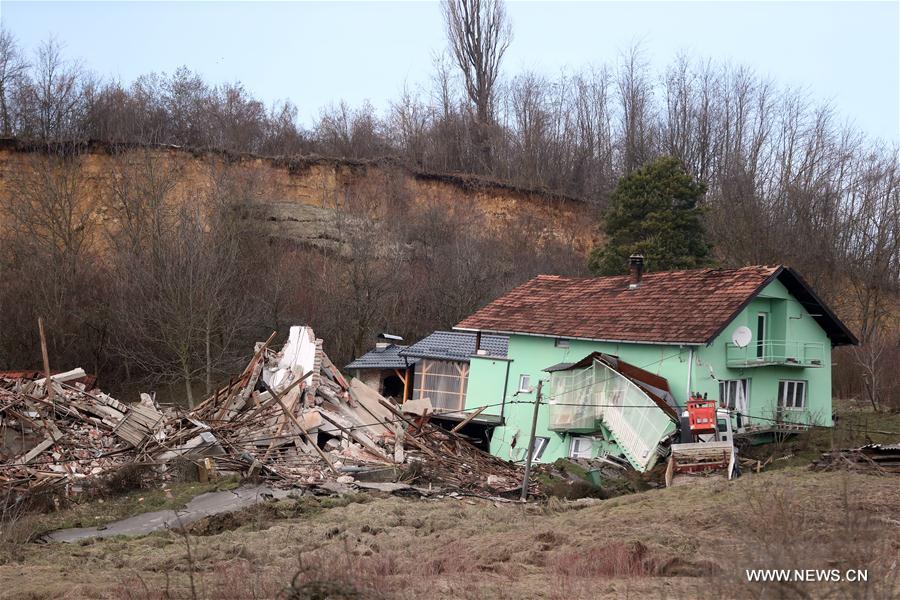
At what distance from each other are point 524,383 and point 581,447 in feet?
13.0

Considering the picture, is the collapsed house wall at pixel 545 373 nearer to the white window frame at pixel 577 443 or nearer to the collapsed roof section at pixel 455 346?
the white window frame at pixel 577 443

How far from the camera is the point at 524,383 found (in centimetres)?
2909

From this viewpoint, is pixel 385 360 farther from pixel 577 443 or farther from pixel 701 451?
pixel 701 451

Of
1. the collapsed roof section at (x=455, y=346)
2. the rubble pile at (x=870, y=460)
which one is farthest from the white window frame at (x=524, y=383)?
the rubble pile at (x=870, y=460)

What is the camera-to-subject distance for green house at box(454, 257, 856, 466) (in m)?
25.0

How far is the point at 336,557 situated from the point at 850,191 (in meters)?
46.1

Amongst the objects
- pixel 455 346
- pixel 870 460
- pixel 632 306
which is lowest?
pixel 870 460

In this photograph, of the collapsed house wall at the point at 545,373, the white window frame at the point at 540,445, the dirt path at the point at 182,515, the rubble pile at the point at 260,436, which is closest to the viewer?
the dirt path at the point at 182,515

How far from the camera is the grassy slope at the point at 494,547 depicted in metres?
9.34

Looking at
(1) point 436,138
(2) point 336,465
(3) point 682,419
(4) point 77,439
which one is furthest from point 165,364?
(1) point 436,138

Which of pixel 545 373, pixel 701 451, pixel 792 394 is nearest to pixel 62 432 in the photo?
pixel 545 373

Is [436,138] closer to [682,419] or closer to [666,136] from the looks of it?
[666,136]

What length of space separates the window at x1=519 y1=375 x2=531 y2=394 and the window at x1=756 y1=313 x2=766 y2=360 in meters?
7.01

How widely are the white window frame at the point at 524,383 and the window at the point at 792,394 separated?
7571mm
